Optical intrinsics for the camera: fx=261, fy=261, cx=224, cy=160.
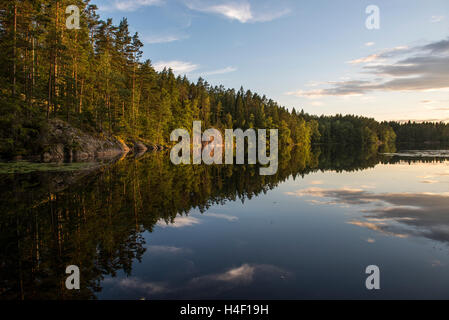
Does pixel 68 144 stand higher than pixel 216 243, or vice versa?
pixel 68 144

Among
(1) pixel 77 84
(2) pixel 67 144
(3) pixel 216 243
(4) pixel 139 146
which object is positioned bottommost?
(3) pixel 216 243

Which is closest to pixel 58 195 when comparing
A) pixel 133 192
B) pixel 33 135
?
pixel 133 192

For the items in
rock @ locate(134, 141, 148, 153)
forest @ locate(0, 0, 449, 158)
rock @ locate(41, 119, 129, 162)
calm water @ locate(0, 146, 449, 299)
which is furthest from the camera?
rock @ locate(134, 141, 148, 153)

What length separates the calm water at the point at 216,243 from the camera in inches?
213

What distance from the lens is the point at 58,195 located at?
12.9 meters

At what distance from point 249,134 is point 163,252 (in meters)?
100

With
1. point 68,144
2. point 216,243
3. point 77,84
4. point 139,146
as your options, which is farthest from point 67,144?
point 216,243

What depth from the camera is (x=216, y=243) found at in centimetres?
815

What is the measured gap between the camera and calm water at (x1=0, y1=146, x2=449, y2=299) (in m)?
5.40

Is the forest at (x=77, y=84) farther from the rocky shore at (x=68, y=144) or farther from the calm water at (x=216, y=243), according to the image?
the calm water at (x=216, y=243)

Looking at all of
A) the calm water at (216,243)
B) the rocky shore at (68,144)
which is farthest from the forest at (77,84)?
the calm water at (216,243)

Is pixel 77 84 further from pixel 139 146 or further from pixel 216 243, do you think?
pixel 216 243

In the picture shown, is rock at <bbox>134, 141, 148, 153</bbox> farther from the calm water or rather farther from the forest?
the calm water

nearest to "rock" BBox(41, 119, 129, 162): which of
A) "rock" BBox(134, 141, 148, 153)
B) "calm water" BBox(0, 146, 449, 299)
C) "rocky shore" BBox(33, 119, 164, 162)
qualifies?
"rocky shore" BBox(33, 119, 164, 162)
